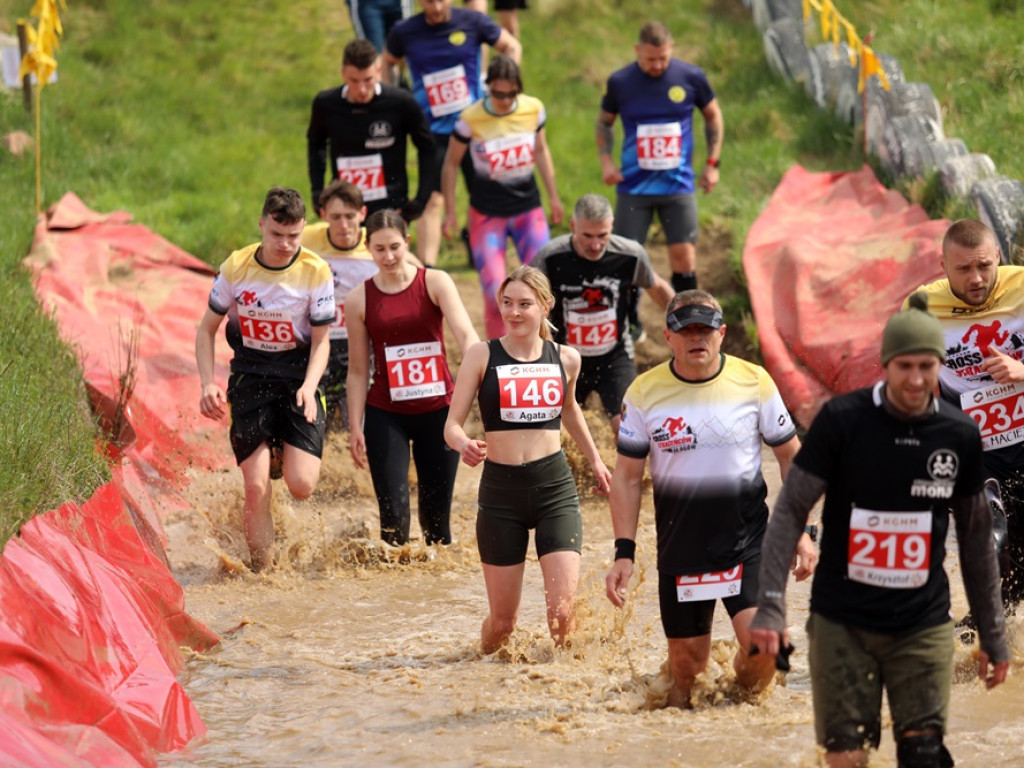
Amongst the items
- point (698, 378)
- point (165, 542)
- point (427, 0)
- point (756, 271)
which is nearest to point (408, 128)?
point (427, 0)

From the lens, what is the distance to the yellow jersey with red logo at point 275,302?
28.9 feet

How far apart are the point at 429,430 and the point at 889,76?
716 centimetres

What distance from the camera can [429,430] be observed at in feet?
29.2

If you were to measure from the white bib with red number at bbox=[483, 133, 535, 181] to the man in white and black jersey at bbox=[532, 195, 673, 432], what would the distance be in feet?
6.61

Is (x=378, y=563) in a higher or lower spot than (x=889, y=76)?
lower

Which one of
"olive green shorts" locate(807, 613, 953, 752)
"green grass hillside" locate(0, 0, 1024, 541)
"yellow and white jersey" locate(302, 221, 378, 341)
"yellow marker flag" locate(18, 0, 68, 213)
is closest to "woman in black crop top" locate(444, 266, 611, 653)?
"olive green shorts" locate(807, 613, 953, 752)

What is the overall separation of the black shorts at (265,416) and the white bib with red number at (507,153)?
340cm

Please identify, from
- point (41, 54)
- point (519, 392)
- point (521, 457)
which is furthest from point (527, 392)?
point (41, 54)

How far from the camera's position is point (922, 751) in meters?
4.96

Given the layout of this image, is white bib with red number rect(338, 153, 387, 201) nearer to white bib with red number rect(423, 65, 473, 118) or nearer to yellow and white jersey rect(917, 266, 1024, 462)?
white bib with red number rect(423, 65, 473, 118)

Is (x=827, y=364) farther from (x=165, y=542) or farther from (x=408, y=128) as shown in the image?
(x=165, y=542)

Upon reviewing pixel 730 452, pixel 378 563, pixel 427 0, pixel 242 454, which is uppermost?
pixel 427 0

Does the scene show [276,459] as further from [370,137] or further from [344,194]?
[370,137]

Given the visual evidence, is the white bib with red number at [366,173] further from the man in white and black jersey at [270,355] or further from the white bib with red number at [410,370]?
the white bib with red number at [410,370]
